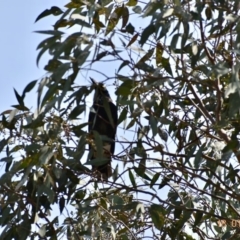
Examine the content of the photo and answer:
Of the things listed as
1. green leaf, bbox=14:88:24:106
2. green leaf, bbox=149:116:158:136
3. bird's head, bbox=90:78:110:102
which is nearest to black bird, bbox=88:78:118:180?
bird's head, bbox=90:78:110:102

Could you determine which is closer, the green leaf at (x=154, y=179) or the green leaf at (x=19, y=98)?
the green leaf at (x=19, y=98)

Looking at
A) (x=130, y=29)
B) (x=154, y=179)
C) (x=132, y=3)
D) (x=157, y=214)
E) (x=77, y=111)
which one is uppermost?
(x=132, y=3)

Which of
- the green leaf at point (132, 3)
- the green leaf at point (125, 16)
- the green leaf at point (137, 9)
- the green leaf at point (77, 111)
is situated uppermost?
the green leaf at point (132, 3)

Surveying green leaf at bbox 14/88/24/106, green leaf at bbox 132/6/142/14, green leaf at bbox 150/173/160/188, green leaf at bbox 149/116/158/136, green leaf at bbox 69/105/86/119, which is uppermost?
green leaf at bbox 132/6/142/14

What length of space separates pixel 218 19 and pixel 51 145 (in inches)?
27.0

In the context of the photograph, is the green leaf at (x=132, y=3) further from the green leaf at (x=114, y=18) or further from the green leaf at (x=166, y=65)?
the green leaf at (x=166, y=65)

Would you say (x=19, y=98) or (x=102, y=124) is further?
(x=102, y=124)

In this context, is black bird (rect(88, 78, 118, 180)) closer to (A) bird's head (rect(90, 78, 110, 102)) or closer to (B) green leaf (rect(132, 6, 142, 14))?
(A) bird's head (rect(90, 78, 110, 102))

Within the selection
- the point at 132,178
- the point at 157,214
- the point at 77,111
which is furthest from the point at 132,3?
the point at 157,214

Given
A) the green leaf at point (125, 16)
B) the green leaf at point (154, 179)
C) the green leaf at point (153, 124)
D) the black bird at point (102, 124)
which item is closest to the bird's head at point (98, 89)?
the black bird at point (102, 124)

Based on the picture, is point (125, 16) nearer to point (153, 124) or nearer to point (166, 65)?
point (166, 65)

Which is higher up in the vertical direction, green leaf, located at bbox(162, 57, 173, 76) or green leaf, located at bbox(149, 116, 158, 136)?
green leaf, located at bbox(162, 57, 173, 76)

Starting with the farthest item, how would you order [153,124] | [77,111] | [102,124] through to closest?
[102,124]
[153,124]
[77,111]

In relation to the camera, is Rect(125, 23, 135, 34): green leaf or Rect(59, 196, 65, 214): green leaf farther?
Rect(59, 196, 65, 214): green leaf
